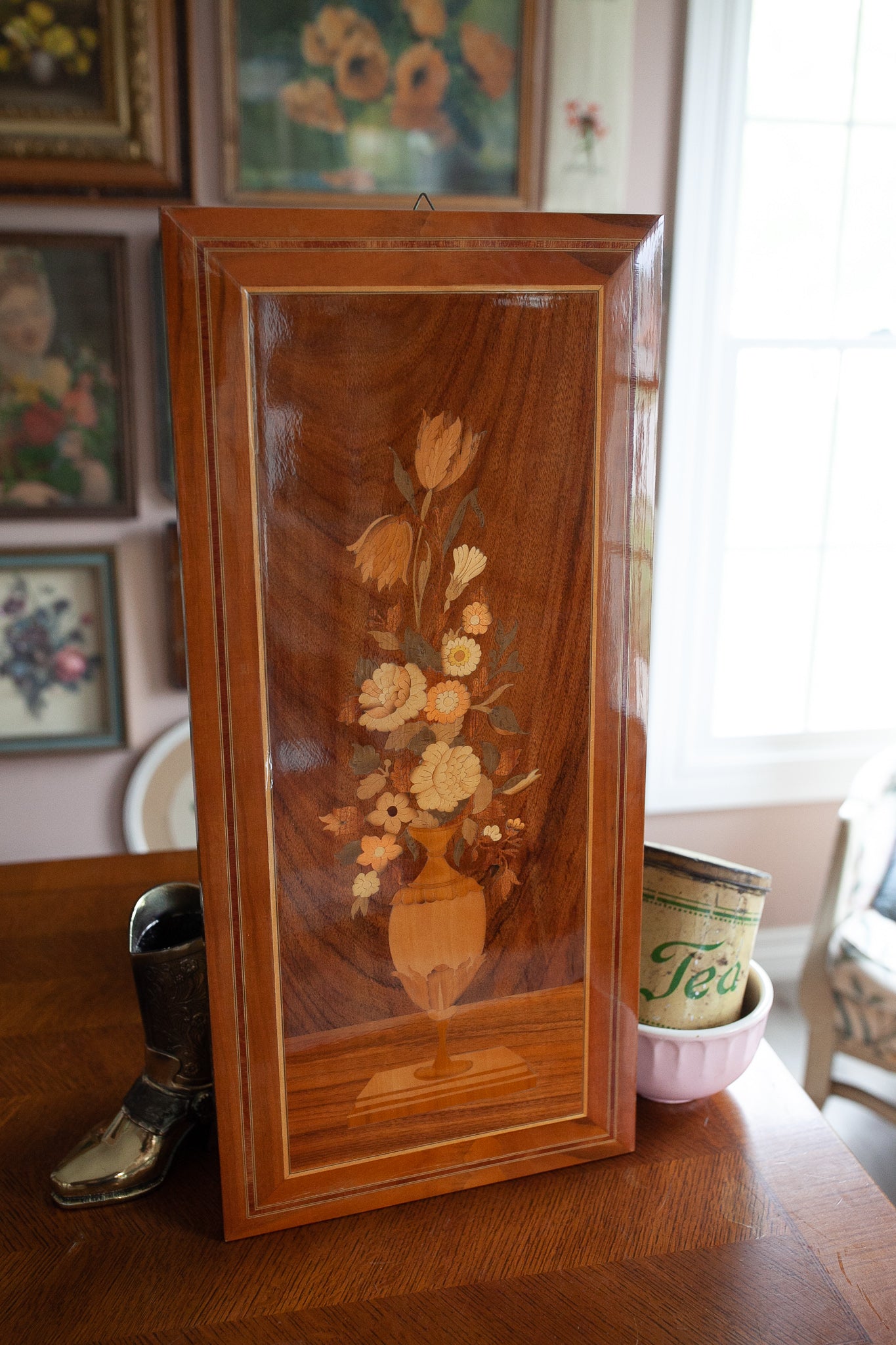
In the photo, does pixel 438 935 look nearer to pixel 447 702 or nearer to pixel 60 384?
pixel 447 702

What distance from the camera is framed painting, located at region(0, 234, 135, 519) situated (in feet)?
5.87

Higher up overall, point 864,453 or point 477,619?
point 864,453

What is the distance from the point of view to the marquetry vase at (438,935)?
622mm

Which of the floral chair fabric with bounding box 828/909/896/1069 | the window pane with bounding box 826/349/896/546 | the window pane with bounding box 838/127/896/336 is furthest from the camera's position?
the window pane with bounding box 826/349/896/546

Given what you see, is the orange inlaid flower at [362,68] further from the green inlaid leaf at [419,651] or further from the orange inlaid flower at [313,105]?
the green inlaid leaf at [419,651]

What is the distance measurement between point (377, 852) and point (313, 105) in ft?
5.35

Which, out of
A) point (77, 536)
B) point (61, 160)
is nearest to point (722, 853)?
point (77, 536)

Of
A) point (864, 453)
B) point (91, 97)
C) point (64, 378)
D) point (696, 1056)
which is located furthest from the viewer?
point (864, 453)

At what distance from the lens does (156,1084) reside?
0.66 meters

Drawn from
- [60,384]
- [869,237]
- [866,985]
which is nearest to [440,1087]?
[866,985]

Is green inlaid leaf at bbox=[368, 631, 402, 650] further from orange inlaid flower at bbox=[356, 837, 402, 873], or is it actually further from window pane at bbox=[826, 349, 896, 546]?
window pane at bbox=[826, 349, 896, 546]

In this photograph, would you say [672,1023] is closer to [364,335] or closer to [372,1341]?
[372,1341]

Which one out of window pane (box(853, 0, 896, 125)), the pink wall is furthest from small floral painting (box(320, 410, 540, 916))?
window pane (box(853, 0, 896, 125))

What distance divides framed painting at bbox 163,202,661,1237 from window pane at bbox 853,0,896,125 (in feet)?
5.88
